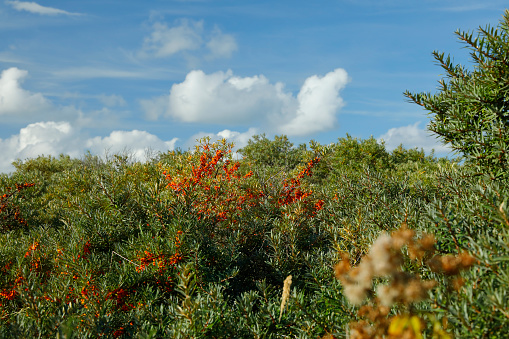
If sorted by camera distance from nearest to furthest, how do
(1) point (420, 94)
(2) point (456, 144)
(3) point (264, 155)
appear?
(2) point (456, 144), (1) point (420, 94), (3) point (264, 155)

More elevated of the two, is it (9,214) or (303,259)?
(9,214)

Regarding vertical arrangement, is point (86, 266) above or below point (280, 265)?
below

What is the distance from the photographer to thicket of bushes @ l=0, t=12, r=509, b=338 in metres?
2.30

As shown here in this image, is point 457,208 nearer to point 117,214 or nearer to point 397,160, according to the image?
point 117,214

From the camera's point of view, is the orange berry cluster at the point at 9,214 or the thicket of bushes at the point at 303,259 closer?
the thicket of bushes at the point at 303,259

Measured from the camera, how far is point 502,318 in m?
2.18

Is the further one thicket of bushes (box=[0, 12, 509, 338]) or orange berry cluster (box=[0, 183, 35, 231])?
orange berry cluster (box=[0, 183, 35, 231])

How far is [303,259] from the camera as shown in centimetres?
486

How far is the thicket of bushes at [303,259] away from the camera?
90.7 inches

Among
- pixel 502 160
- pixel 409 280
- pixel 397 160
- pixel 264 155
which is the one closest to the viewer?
pixel 409 280

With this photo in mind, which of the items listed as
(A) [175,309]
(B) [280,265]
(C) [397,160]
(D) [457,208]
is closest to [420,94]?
(D) [457,208]

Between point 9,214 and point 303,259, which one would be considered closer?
point 303,259

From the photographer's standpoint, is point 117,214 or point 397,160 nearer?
point 117,214

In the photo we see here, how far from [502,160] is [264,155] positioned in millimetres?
20644
